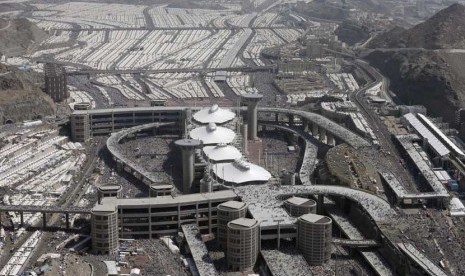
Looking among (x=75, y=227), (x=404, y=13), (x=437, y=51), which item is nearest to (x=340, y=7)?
(x=404, y=13)

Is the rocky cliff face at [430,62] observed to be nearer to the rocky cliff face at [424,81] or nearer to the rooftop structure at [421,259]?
the rocky cliff face at [424,81]

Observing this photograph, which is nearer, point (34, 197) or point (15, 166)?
point (34, 197)

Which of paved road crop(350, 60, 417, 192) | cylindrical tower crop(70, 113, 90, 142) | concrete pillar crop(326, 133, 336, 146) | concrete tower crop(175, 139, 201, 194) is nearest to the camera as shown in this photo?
concrete tower crop(175, 139, 201, 194)

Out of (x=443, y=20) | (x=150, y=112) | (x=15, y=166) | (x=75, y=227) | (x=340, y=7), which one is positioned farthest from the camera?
(x=340, y=7)

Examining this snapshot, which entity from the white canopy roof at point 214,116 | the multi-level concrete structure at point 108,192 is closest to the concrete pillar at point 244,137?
the white canopy roof at point 214,116

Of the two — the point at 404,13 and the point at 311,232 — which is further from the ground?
the point at 404,13

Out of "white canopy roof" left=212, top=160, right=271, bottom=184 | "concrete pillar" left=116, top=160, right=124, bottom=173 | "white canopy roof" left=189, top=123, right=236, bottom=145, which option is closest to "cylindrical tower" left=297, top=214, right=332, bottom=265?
"white canopy roof" left=212, top=160, right=271, bottom=184

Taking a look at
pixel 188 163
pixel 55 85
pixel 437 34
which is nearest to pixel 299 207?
pixel 188 163

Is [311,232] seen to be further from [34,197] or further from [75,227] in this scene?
[34,197]

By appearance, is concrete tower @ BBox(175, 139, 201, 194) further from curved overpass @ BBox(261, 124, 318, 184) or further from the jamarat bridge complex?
curved overpass @ BBox(261, 124, 318, 184)
